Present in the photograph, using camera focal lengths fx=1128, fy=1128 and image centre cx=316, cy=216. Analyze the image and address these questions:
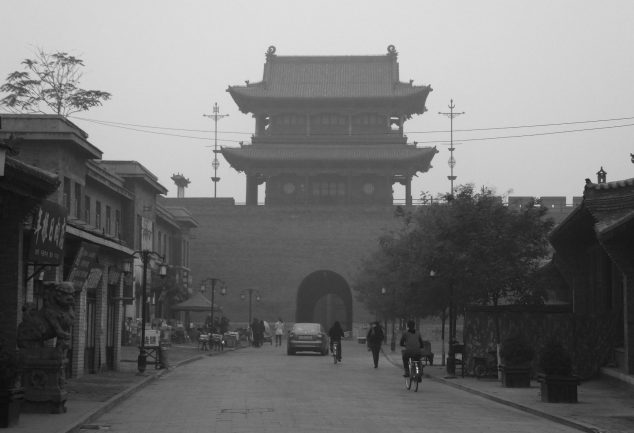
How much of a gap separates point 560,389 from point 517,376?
4156 mm

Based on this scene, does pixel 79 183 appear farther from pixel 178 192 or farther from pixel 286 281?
pixel 178 192

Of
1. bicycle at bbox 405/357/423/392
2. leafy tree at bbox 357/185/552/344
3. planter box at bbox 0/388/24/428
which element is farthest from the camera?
leafy tree at bbox 357/185/552/344

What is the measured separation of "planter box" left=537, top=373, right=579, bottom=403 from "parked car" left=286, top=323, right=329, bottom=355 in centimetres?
2517

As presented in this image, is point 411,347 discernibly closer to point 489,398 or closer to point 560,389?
point 489,398

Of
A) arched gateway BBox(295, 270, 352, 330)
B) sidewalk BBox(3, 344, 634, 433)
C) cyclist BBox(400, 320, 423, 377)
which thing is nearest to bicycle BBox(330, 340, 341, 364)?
sidewalk BBox(3, 344, 634, 433)

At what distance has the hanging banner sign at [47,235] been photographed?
712 inches

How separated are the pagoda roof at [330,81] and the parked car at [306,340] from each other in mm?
31228

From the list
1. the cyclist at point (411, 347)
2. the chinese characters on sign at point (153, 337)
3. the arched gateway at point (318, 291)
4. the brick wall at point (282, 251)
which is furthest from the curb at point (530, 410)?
the arched gateway at point (318, 291)

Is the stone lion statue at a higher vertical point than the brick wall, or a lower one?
lower

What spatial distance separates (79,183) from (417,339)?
14271 millimetres

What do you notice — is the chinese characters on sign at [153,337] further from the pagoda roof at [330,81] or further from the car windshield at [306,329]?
the pagoda roof at [330,81]

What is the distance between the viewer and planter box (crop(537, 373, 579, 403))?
19.8 metres

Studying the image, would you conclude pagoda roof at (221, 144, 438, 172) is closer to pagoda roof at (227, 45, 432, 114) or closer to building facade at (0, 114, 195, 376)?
pagoda roof at (227, 45, 432, 114)

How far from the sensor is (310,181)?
75375 millimetres
